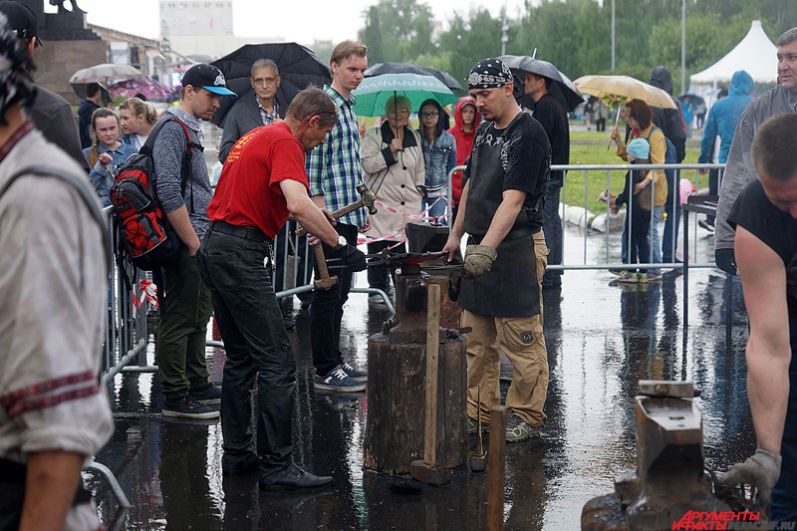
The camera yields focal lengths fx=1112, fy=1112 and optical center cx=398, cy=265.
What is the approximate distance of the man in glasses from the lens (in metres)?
8.27

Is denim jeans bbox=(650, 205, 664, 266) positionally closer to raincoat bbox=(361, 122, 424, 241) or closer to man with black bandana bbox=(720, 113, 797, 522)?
raincoat bbox=(361, 122, 424, 241)

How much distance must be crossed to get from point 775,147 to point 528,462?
2654mm

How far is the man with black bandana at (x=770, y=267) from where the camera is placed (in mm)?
3598

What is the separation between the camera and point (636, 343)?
28.3ft

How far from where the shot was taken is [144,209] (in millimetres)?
6156

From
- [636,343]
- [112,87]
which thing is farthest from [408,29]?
[636,343]

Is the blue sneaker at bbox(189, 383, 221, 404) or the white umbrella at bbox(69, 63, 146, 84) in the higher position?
the white umbrella at bbox(69, 63, 146, 84)

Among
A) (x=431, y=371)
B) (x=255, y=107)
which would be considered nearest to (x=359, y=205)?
(x=431, y=371)

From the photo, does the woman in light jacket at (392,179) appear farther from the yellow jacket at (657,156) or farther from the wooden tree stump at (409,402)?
the wooden tree stump at (409,402)

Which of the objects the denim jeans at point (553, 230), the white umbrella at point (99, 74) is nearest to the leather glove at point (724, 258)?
the denim jeans at point (553, 230)

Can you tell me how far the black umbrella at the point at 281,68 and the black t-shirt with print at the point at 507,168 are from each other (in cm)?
341

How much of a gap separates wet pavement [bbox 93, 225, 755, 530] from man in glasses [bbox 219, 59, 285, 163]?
1.69 m

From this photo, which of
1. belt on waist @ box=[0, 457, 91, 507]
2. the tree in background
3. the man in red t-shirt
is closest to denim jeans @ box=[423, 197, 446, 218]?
the man in red t-shirt

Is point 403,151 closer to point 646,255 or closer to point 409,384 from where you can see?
point 646,255
